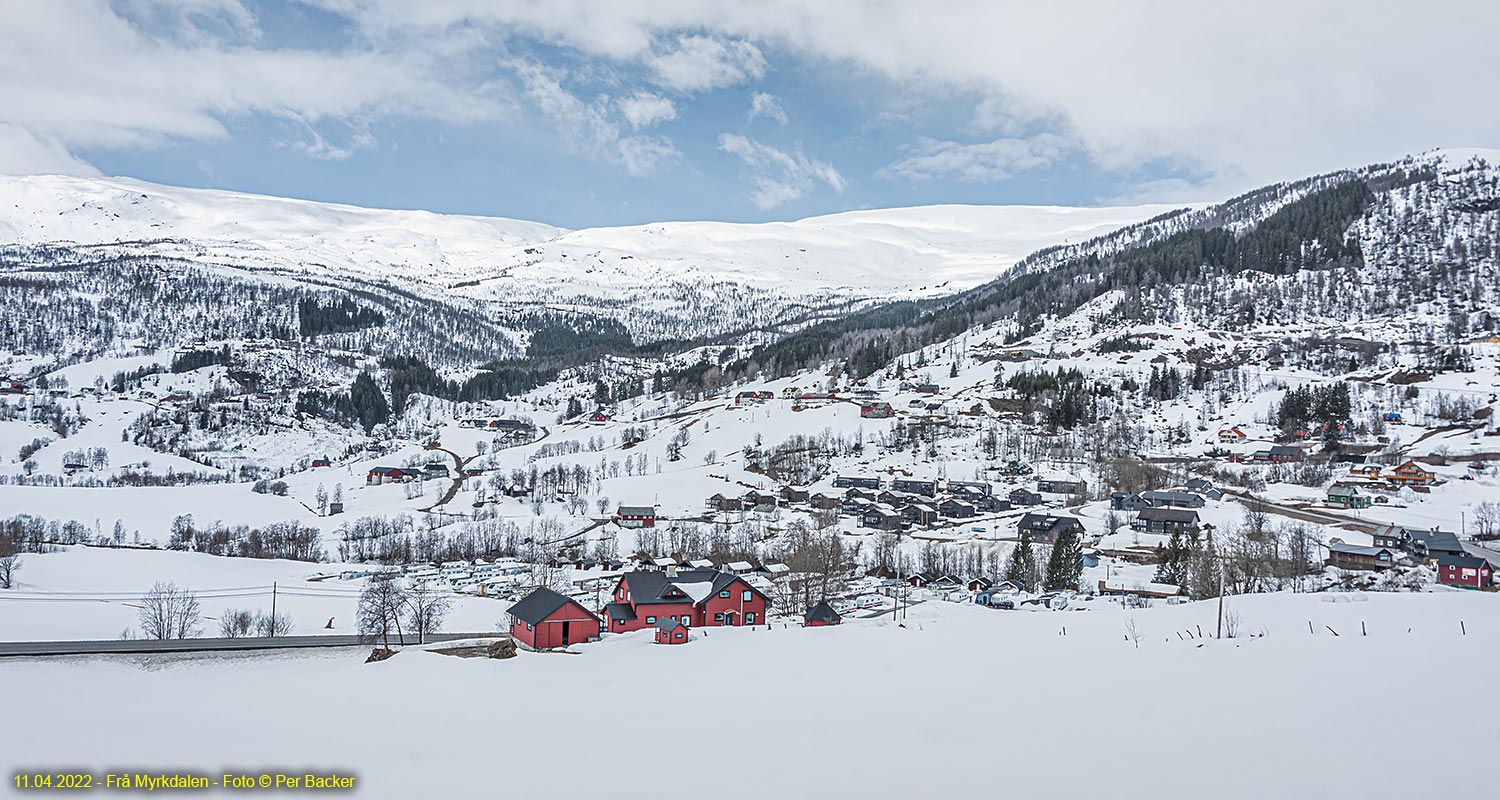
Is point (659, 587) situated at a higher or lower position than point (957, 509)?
higher

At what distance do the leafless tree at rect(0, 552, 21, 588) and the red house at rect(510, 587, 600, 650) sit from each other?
40153mm

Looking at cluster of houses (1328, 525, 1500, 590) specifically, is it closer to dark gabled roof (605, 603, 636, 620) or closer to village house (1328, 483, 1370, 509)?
village house (1328, 483, 1370, 509)

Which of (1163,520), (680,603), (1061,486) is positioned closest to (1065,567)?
(1163,520)

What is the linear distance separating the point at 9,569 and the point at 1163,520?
8179 centimetres

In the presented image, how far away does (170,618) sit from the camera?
124ft

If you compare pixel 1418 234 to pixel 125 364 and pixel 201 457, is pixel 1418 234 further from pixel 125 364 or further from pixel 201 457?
pixel 125 364

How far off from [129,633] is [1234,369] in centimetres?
14385

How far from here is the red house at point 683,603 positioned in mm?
36781

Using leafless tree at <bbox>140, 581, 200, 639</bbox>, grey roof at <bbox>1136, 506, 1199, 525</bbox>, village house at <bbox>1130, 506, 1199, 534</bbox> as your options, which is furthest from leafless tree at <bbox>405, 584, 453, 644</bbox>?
grey roof at <bbox>1136, 506, 1199, 525</bbox>

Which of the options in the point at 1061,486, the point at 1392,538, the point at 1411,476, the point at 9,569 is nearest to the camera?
the point at 9,569

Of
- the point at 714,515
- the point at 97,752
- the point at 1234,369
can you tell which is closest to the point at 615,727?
the point at 97,752

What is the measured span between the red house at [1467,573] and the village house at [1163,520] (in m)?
19.4

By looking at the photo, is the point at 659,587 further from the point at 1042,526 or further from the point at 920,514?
the point at 920,514

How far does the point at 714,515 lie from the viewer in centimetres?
8419
